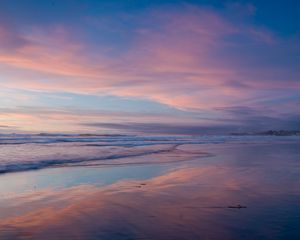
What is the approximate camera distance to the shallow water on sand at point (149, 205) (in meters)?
4.68

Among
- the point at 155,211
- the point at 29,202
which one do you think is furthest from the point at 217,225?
the point at 29,202

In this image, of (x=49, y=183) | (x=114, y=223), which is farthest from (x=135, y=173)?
(x=114, y=223)

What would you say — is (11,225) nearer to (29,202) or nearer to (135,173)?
(29,202)

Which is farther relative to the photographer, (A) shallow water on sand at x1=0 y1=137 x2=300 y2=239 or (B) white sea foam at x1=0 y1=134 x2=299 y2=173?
(B) white sea foam at x1=0 y1=134 x2=299 y2=173

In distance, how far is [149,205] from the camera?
630cm

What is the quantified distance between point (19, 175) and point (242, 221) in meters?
6.92

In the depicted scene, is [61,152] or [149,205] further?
[61,152]

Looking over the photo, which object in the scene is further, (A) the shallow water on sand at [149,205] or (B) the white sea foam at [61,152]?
(B) the white sea foam at [61,152]

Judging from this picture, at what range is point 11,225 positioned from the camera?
495cm

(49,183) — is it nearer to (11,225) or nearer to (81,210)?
(81,210)

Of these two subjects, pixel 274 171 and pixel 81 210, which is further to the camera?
pixel 274 171

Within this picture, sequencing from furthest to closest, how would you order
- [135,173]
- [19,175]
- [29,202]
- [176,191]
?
[135,173]
[19,175]
[176,191]
[29,202]

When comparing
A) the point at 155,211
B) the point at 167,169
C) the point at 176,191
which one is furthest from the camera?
the point at 167,169

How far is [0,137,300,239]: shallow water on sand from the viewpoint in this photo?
4681 millimetres
